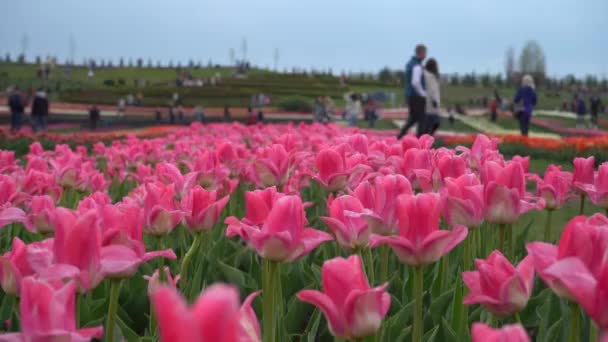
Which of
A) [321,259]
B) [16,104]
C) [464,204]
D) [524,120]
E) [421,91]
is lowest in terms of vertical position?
[321,259]

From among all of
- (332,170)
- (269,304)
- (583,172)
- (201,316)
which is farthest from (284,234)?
(583,172)

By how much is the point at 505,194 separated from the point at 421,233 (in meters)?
0.54

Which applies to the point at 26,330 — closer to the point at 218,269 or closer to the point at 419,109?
the point at 218,269

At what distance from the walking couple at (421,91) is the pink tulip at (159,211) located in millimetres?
9887

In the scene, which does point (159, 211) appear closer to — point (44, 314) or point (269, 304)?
point (269, 304)

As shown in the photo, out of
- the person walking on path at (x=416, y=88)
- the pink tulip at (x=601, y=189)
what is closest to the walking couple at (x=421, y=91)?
the person walking on path at (x=416, y=88)

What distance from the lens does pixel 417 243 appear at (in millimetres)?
1519

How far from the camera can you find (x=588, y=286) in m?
1.08

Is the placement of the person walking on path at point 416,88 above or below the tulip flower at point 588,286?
above

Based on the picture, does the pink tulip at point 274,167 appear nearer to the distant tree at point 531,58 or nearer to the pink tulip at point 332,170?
the pink tulip at point 332,170

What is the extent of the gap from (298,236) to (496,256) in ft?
1.50

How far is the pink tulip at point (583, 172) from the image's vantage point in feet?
8.59

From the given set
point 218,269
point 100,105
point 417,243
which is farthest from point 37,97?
point 100,105

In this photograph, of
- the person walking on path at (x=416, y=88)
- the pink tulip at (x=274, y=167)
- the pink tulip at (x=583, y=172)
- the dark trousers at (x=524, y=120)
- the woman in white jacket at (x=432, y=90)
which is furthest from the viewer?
the dark trousers at (x=524, y=120)
